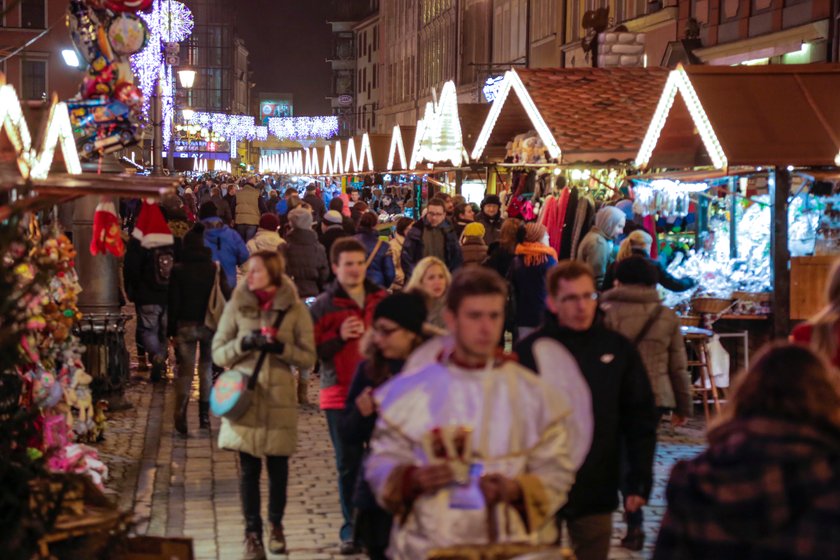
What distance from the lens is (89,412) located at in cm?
1143

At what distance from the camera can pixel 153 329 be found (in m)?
14.7

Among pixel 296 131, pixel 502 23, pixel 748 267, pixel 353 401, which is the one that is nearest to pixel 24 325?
pixel 353 401

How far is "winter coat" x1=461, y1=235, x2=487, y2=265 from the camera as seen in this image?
15766mm

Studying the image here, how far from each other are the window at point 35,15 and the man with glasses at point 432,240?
5350 cm

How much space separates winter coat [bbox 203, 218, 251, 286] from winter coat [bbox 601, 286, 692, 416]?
671cm

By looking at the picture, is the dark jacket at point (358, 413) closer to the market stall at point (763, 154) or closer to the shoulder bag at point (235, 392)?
the shoulder bag at point (235, 392)

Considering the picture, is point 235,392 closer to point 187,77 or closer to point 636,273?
point 636,273

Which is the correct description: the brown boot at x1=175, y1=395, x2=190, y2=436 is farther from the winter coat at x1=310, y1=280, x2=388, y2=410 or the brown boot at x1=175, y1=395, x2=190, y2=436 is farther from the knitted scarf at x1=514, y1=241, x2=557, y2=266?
the winter coat at x1=310, y1=280, x2=388, y2=410

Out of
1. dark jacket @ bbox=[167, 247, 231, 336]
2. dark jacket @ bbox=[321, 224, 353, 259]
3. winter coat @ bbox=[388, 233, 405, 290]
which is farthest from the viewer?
dark jacket @ bbox=[321, 224, 353, 259]

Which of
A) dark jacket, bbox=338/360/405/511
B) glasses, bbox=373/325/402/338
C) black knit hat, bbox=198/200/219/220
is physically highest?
black knit hat, bbox=198/200/219/220

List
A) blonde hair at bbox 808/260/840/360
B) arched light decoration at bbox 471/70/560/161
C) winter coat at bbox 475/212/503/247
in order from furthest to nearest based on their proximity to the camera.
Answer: winter coat at bbox 475/212/503/247, arched light decoration at bbox 471/70/560/161, blonde hair at bbox 808/260/840/360

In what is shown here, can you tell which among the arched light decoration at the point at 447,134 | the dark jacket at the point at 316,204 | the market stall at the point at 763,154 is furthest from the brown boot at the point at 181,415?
the dark jacket at the point at 316,204

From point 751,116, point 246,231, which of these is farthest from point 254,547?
point 246,231

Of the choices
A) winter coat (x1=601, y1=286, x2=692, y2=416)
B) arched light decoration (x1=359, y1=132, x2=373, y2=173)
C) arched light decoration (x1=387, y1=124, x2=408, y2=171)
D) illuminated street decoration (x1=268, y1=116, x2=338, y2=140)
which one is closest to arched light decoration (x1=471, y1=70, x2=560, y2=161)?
winter coat (x1=601, y1=286, x2=692, y2=416)
